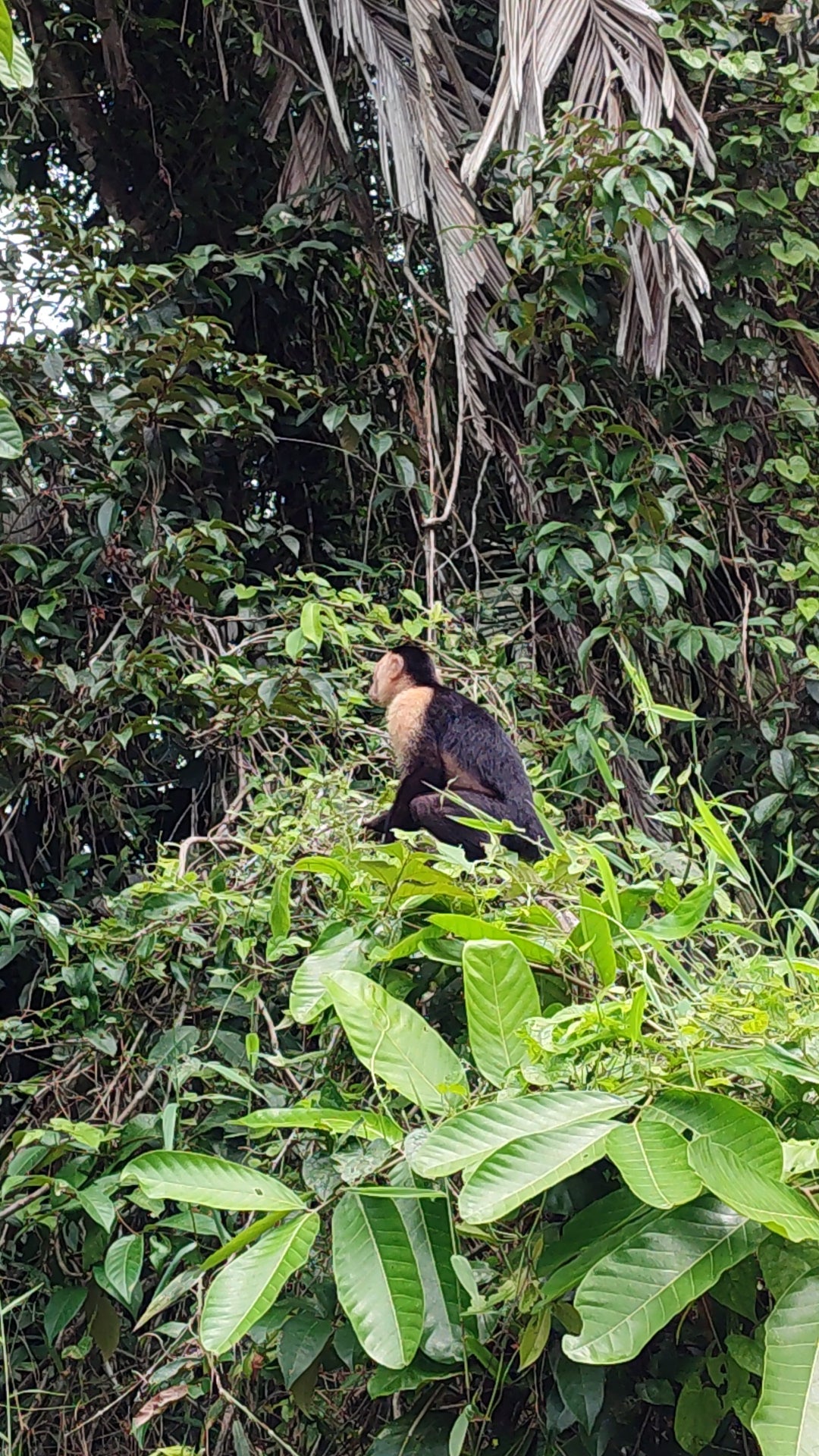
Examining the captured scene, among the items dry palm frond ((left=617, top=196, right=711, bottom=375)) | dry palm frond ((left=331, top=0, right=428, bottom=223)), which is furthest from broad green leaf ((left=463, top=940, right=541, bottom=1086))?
dry palm frond ((left=331, top=0, right=428, bottom=223))

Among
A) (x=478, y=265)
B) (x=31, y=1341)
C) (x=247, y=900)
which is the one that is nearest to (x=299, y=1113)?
(x=247, y=900)

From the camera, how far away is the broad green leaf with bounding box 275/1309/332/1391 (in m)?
1.49

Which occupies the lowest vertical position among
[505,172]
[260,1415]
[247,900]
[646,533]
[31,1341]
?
[31,1341]

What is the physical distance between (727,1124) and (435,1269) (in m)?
0.36

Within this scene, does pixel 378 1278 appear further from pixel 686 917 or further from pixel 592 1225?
pixel 686 917

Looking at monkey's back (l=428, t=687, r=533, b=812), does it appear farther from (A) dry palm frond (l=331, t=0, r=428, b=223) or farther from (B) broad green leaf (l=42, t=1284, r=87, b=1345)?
(A) dry palm frond (l=331, t=0, r=428, b=223)

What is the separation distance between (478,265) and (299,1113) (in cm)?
328

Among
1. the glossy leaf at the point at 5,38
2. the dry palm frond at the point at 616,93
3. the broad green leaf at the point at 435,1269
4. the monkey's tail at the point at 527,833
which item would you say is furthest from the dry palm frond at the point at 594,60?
the broad green leaf at the point at 435,1269

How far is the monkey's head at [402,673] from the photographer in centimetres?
325

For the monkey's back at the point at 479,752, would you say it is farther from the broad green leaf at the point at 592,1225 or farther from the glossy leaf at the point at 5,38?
the glossy leaf at the point at 5,38

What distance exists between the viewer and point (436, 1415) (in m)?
1.50

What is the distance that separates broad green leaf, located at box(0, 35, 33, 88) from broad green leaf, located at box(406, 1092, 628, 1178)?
1126 mm

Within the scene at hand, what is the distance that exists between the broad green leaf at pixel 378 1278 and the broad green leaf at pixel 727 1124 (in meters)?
0.28

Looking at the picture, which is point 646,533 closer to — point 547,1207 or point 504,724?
point 504,724
